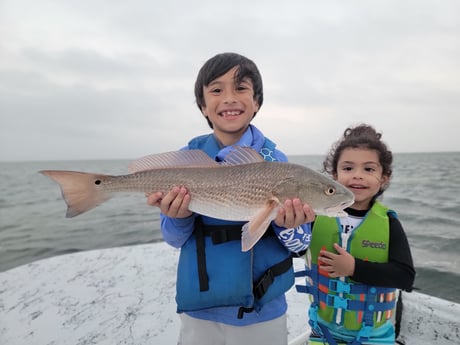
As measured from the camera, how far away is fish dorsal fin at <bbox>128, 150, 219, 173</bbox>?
9.18 ft

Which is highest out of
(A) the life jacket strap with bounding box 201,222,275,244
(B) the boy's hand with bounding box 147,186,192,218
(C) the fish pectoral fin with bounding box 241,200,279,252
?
(B) the boy's hand with bounding box 147,186,192,218

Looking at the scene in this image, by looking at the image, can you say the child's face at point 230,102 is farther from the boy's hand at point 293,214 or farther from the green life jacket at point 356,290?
the green life jacket at point 356,290

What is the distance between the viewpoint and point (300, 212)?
2490 mm

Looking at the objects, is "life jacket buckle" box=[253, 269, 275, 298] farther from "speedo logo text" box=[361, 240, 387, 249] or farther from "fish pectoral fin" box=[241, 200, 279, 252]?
"speedo logo text" box=[361, 240, 387, 249]

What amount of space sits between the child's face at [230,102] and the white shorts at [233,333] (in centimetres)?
174

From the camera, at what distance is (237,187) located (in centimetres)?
269

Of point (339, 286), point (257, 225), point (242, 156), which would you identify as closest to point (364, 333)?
point (339, 286)

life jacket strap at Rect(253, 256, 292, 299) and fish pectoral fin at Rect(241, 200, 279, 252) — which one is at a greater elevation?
fish pectoral fin at Rect(241, 200, 279, 252)

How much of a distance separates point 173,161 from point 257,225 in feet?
3.31

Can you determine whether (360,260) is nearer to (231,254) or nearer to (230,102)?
(231,254)

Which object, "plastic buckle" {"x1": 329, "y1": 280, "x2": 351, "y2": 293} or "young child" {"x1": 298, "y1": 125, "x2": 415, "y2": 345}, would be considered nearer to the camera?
"young child" {"x1": 298, "y1": 125, "x2": 415, "y2": 345}

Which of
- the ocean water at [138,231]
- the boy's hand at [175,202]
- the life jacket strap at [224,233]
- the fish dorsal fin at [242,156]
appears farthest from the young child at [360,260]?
the ocean water at [138,231]

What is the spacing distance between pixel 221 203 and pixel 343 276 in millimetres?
1454

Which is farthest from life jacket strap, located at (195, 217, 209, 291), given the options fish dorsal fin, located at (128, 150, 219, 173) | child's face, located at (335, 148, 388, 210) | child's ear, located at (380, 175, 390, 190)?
child's ear, located at (380, 175, 390, 190)
